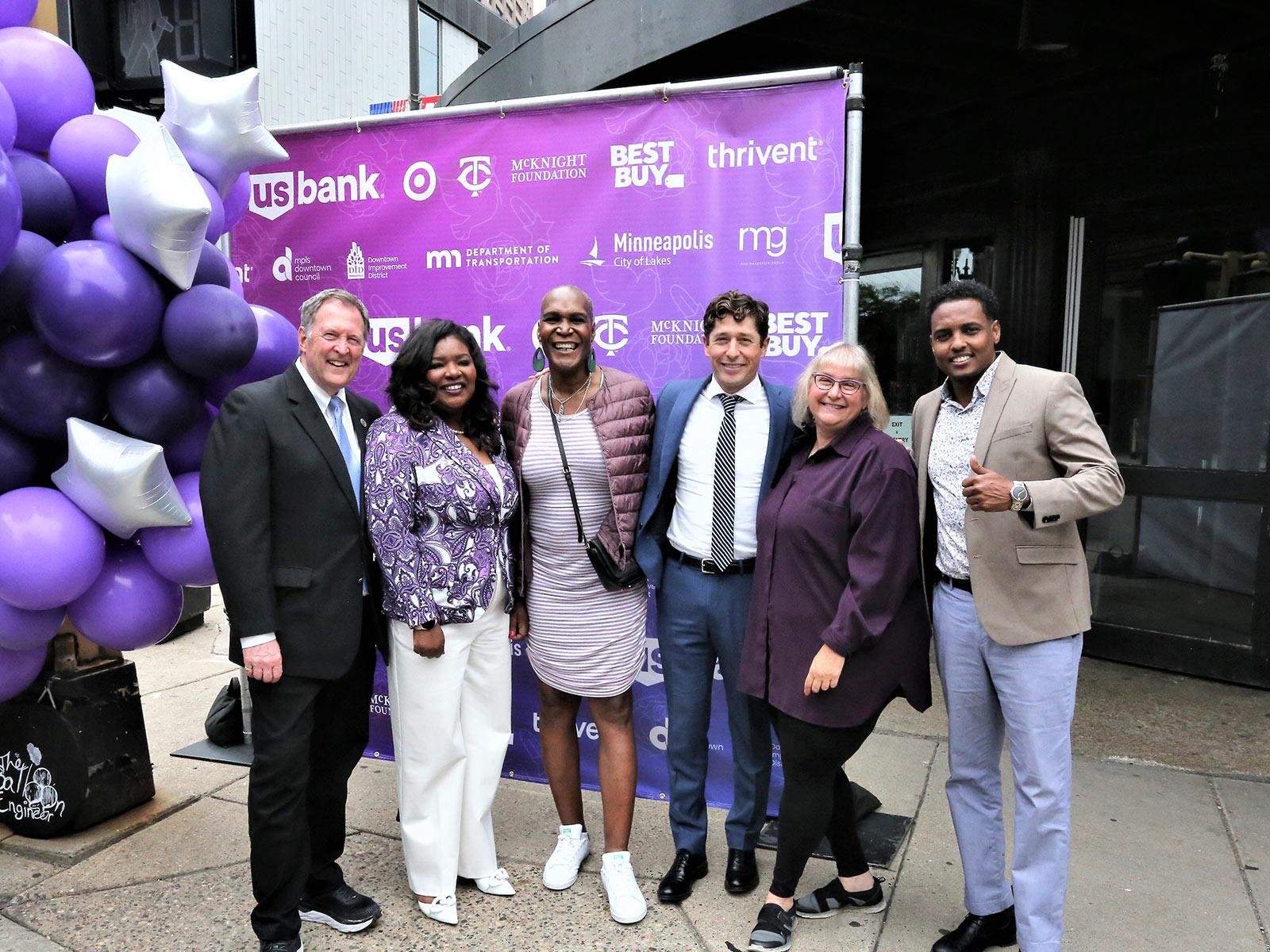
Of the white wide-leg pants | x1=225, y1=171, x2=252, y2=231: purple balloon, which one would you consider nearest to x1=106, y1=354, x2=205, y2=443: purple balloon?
x1=225, y1=171, x2=252, y2=231: purple balloon

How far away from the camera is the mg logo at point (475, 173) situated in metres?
3.89

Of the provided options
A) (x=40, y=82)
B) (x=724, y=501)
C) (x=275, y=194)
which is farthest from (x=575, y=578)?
(x=275, y=194)

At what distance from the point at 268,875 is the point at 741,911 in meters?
1.49

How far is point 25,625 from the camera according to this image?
2.87m

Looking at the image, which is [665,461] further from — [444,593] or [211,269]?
[211,269]

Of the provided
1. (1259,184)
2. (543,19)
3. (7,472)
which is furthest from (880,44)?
(7,472)

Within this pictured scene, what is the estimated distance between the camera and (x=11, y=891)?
10.4 ft

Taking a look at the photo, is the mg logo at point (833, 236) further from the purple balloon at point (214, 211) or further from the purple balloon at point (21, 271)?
the purple balloon at point (21, 271)

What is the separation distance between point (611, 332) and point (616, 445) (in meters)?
0.83

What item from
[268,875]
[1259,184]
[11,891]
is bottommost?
[11,891]

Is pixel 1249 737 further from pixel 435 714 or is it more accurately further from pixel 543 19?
pixel 543 19

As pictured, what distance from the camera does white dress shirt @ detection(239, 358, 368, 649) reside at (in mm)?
2629

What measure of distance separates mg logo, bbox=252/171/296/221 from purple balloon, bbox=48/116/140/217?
1.31 m

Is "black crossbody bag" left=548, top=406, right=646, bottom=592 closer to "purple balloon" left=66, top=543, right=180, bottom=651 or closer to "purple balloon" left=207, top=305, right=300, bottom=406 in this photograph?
"purple balloon" left=207, top=305, right=300, bottom=406
